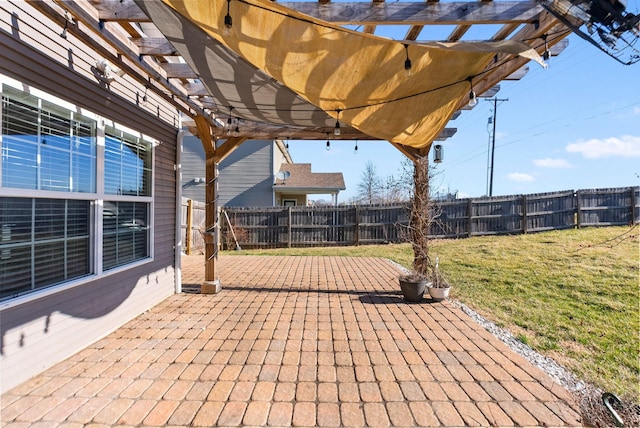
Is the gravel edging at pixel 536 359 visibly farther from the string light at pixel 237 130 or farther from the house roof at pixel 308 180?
the house roof at pixel 308 180

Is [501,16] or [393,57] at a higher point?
[501,16]

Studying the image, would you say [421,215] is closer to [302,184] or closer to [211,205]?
[211,205]

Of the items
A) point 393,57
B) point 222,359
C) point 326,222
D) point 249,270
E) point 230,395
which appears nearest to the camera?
point 230,395

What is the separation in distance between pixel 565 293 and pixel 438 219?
563 cm

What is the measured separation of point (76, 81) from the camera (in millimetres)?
2971

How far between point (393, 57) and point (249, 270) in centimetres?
559

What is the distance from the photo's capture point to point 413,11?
226 centimetres

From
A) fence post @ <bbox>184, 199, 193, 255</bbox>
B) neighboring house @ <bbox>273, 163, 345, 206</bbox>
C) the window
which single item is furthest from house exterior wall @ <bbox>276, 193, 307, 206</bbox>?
the window

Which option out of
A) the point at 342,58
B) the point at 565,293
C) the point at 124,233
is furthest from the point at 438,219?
the point at 124,233

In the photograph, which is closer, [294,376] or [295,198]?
[294,376]

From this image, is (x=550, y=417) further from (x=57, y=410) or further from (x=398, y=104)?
(x=57, y=410)

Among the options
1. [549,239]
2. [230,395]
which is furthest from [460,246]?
[230,395]

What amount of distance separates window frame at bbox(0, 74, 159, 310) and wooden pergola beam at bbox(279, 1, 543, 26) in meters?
2.32

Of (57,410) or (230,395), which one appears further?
(230,395)
